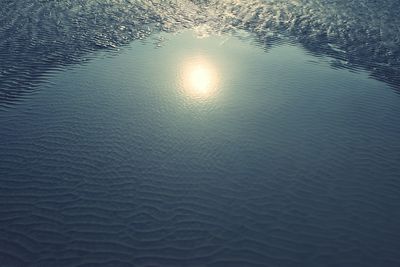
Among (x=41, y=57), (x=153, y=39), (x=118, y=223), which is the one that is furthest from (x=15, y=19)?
(x=118, y=223)

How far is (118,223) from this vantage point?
11.5 metres

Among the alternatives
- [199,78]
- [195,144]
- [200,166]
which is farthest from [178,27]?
[200,166]

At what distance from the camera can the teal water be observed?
10.9 metres

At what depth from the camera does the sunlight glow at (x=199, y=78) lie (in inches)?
745

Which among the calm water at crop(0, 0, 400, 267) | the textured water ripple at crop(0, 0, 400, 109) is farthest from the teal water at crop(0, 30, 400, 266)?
the textured water ripple at crop(0, 0, 400, 109)

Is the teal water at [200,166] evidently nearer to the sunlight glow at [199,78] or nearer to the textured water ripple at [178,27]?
the sunlight glow at [199,78]

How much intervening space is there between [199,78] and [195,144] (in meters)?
5.91

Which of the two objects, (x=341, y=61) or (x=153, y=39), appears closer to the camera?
(x=341, y=61)

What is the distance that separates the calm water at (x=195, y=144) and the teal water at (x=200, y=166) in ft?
0.18

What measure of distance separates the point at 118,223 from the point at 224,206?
138 inches

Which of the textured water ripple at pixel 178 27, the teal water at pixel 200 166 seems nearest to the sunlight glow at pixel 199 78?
the teal water at pixel 200 166

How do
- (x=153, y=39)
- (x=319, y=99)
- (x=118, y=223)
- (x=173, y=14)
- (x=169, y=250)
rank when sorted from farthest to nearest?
(x=173, y=14)
(x=153, y=39)
(x=319, y=99)
(x=118, y=223)
(x=169, y=250)

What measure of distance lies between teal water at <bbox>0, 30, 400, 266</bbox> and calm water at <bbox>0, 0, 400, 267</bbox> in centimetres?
5

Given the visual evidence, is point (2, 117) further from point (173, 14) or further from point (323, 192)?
point (173, 14)
